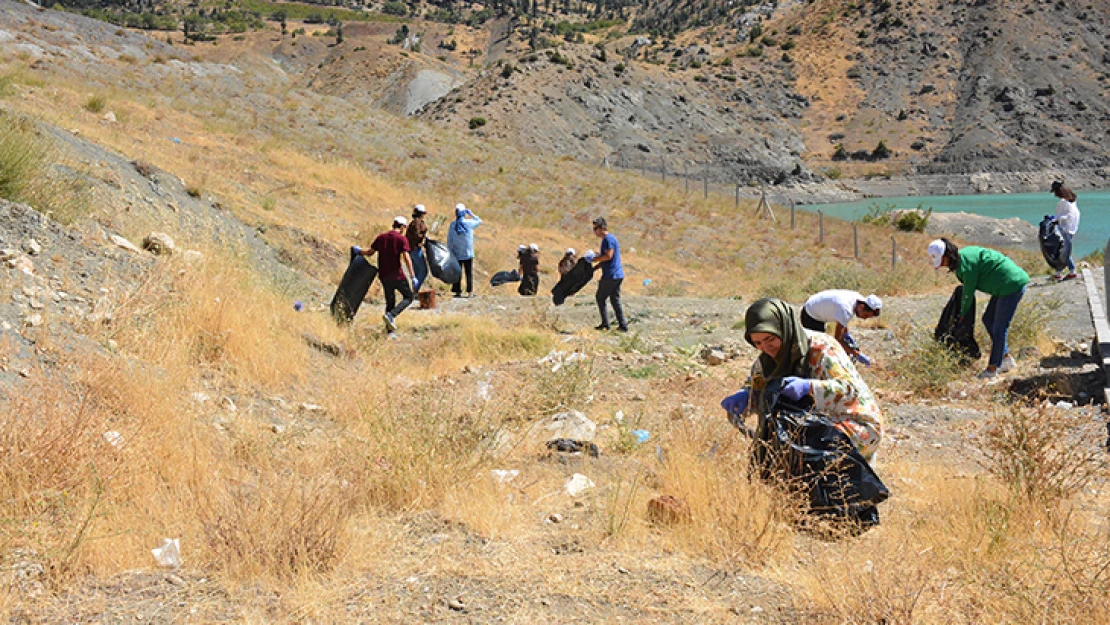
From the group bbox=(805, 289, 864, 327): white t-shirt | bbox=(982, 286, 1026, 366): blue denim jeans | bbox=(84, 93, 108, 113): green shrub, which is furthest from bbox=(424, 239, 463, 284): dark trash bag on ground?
bbox=(84, 93, 108, 113): green shrub

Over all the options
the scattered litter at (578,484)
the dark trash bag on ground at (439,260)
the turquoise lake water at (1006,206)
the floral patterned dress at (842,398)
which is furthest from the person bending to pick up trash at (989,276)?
the turquoise lake water at (1006,206)

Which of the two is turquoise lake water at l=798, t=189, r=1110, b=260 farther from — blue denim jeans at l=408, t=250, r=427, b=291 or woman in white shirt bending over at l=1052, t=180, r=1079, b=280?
blue denim jeans at l=408, t=250, r=427, b=291

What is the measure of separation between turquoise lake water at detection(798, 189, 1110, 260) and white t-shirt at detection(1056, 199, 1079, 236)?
25.5 meters

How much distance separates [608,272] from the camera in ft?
34.1

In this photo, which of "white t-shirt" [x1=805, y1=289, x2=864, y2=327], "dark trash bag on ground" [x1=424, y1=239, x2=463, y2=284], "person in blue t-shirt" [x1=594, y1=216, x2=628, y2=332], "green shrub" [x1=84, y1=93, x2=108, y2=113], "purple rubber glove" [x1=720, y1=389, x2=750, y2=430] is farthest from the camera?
"green shrub" [x1=84, y1=93, x2=108, y2=113]

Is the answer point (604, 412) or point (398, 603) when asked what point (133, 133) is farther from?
point (398, 603)

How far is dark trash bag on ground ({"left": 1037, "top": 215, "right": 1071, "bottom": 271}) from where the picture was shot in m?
12.3

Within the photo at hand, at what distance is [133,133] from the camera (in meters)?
19.2

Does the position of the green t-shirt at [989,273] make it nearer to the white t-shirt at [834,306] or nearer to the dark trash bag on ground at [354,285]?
the white t-shirt at [834,306]

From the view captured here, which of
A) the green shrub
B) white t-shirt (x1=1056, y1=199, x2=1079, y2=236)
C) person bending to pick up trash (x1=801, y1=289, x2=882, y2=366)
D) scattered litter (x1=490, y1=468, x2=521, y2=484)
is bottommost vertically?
scattered litter (x1=490, y1=468, x2=521, y2=484)

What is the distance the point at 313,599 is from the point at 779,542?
80.6 inches

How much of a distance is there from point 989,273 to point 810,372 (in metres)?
4.66

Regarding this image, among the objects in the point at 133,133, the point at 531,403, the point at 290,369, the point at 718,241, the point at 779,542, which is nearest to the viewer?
the point at 779,542

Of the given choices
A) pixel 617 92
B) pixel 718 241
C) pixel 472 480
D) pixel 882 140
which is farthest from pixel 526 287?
pixel 882 140
